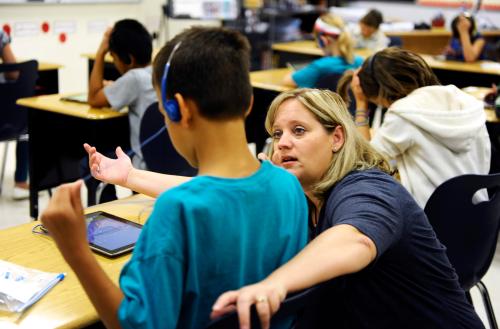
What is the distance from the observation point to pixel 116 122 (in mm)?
3486

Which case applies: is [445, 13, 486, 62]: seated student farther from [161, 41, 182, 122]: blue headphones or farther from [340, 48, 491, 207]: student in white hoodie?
[161, 41, 182, 122]: blue headphones

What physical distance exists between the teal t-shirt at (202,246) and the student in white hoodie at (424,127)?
133cm

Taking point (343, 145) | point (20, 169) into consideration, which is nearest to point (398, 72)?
point (343, 145)

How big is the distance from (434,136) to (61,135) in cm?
213

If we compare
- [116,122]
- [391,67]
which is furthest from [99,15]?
[391,67]

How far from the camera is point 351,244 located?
1.16 metres

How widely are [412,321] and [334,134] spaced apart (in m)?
0.44

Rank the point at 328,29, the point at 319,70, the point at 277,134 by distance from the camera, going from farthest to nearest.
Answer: the point at 328,29
the point at 319,70
the point at 277,134

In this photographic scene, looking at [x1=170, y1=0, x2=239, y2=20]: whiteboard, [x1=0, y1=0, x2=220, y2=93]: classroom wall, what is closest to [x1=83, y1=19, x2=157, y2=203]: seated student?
[x1=0, y1=0, x2=220, y2=93]: classroom wall

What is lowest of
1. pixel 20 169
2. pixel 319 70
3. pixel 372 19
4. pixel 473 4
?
pixel 20 169

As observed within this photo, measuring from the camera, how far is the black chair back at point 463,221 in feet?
6.61

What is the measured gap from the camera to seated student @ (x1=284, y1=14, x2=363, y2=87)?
4180 mm

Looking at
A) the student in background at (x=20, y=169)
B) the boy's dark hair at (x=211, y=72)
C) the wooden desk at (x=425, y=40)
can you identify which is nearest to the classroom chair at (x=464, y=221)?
the boy's dark hair at (x=211, y=72)

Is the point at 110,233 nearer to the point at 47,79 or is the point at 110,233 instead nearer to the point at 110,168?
the point at 110,168
